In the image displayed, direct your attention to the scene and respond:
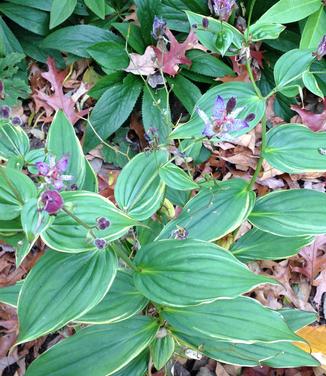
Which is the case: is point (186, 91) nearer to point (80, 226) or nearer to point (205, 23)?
point (205, 23)

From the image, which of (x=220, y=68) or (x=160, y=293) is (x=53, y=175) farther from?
(x=220, y=68)

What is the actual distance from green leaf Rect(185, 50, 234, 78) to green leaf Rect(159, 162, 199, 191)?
824 millimetres

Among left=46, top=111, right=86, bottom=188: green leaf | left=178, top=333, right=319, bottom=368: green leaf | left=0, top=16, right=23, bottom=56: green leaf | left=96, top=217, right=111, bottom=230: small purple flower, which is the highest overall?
left=96, top=217, right=111, bottom=230: small purple flower

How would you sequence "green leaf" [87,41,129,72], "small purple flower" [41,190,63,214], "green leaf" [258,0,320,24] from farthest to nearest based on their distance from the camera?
"green leaf" [87,41,129,72]
"green leaf" [258,0,320,24]
"small purple flower" [41,190,63,214]

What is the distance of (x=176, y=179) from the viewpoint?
1.10 m

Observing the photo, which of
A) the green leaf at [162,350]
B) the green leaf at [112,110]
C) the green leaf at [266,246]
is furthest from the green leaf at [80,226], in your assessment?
the green leaf at [112,110]

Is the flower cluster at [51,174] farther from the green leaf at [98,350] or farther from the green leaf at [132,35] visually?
the green leaf at [132,35]

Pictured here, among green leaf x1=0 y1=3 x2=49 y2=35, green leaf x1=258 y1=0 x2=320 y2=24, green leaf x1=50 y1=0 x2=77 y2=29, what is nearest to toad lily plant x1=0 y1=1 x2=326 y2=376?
green leaf x1=258 y1=0 x2=320 y2=24

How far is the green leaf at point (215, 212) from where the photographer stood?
1.20 metres

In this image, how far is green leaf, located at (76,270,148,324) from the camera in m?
1.07

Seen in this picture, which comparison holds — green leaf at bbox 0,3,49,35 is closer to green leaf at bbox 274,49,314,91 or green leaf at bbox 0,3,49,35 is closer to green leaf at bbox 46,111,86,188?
green leaf at bbox 46,111,86,188

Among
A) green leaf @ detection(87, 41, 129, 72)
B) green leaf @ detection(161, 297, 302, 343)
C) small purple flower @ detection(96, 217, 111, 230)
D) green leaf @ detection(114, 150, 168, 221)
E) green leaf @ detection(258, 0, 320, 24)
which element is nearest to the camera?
small purple flower @ detection(96, 217, 111, 230)

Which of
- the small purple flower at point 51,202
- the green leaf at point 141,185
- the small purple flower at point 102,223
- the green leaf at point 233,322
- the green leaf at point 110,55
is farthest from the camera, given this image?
the green leaf at point 110,55

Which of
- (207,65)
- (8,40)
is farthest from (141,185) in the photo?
(8,40)
